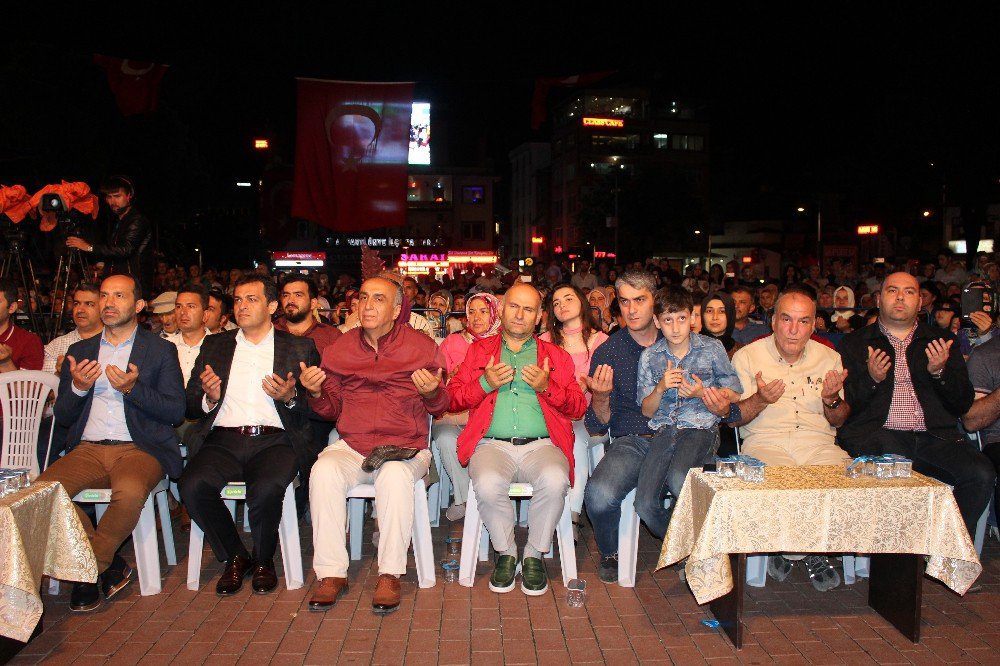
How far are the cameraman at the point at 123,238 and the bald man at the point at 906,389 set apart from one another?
567 cm

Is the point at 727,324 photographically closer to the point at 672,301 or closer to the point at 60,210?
the point at 672,301

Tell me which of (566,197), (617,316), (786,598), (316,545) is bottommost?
(786,598)

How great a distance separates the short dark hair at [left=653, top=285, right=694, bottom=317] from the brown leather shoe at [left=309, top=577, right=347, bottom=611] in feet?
8.32

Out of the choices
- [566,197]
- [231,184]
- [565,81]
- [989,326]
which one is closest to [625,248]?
[566,197]

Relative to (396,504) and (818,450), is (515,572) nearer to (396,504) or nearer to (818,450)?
(396,504)

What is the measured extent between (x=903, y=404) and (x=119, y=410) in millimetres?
5010

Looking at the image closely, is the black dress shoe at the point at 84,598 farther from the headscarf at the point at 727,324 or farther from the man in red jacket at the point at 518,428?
the headscarf at the point at 727,324

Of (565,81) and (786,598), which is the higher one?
(565,81)

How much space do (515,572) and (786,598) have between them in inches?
61.9

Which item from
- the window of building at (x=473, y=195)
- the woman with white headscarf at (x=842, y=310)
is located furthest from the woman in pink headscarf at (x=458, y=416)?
the window of building at (x=473, y=195)

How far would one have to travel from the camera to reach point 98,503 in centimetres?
477

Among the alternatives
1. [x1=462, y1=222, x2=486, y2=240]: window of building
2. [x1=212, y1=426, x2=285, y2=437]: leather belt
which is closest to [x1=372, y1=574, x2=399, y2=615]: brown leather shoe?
[x1=212, y1=426, x2=285, y2=437]: leather belt

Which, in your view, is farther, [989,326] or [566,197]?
[566,197]

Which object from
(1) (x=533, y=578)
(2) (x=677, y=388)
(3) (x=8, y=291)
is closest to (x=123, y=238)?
(3) (x=8, y=291)
